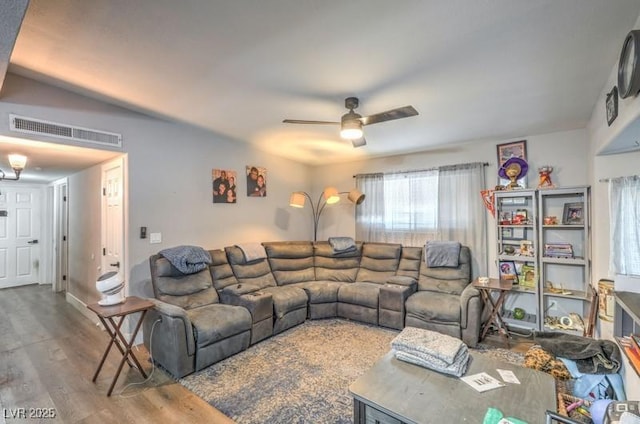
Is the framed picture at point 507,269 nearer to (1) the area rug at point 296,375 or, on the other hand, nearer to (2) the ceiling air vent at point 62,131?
(1) the area rug at point 296,375

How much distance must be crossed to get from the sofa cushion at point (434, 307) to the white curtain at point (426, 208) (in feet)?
2.91

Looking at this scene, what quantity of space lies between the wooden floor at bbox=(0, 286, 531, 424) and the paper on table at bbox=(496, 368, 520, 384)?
67.5 inches

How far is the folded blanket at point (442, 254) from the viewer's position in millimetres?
3832

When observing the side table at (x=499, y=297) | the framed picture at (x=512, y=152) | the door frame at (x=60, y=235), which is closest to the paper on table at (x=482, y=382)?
the side table at (x=499, y=297)

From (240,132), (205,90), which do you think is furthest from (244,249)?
(205,90)

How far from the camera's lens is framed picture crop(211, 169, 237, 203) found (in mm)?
4012

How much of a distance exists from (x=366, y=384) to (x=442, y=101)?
8.09ft

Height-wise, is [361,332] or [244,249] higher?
[244,249]

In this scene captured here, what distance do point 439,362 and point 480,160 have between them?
3205 millimetres

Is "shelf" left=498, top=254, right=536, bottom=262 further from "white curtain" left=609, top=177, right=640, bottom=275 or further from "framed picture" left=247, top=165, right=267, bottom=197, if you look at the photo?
"framed picture" left=247, top=165, right=267, bottom=197

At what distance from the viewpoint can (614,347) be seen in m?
1.99

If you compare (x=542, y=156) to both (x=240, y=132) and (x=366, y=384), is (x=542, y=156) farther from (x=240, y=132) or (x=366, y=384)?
(x=240, y=132)

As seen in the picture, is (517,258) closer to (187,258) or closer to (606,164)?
(606,164)

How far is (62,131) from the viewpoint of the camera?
272 cm
